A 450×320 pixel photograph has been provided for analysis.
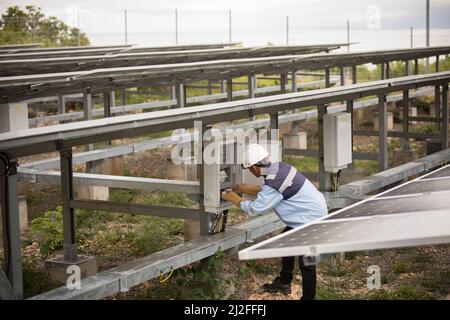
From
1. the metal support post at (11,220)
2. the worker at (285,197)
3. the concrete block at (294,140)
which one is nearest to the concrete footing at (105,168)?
the concrete block at (294,140)

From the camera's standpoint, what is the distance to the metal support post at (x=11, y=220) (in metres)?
4.59

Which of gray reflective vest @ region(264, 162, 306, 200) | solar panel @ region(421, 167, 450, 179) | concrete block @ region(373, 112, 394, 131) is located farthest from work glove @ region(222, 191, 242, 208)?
concrete block @ region(373, 112, 394, 131)

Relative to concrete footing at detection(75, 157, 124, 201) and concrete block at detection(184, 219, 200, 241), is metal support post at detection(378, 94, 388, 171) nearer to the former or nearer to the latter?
concrete block at detection(184, 219, 200, 241)

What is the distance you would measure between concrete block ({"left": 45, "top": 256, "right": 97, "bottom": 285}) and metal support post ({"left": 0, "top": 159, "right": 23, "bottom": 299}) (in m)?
1.27

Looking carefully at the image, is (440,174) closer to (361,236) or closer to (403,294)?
(403,294)

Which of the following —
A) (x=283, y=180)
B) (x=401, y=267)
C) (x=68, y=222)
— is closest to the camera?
(x=283, y=180)

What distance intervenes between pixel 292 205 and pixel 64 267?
1.96m

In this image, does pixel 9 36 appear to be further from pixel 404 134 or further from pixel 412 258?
pixel 412 258

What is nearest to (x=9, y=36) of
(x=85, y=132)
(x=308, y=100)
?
(x=308, y=100)

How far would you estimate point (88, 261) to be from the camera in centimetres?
629

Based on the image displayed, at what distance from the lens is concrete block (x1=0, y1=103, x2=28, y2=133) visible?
23.8ft

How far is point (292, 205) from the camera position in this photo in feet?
19.0

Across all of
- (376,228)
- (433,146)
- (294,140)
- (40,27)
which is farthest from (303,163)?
(40,27)

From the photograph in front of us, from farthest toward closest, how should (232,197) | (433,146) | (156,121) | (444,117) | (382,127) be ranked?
(433,146)
(444,117)
(382,127)
(232,197)
(156,121)
